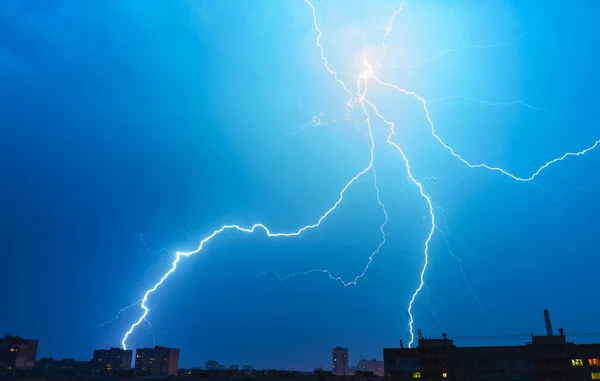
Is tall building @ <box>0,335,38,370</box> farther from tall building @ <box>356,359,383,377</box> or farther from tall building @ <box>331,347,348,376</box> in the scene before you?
tall building @ <box>356,359,383,377</box>

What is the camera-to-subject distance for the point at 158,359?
72.8m

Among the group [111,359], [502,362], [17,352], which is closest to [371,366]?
[111,359]

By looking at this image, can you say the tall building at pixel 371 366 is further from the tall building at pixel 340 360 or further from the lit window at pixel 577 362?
the lit window at pixel 577 362

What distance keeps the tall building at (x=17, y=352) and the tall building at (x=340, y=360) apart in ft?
243

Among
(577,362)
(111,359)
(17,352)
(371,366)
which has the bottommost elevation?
(371,366)

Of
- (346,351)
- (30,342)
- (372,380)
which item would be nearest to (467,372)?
(372,380)

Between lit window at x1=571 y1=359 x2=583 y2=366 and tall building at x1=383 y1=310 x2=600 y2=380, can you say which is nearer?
tall building at x1=383 y1=310 x2=600 y2=380

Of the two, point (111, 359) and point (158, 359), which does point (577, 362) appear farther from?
point (111, 359)

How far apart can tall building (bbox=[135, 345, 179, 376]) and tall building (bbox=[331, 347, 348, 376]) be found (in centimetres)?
4889

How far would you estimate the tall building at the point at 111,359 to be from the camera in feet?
225

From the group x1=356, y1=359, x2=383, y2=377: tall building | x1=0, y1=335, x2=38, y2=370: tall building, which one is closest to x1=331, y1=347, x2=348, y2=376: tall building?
x1=356, y1=359, x2=383, y2=377: tall building

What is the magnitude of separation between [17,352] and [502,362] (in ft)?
172

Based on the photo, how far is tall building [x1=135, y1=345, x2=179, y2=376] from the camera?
7231 centimetres

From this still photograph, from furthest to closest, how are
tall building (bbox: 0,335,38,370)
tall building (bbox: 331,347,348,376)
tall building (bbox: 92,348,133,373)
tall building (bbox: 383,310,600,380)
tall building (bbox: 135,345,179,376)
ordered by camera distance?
1. tall building (bbox: 331,347,348,376)
2. tall building (bbox: 135,345,179,376)
3. tall building (bbox: 92,348,133,373)
4. tall building (bbox: 0,335,38,370)
5. tall building (bbox: 383,310,600,380)
